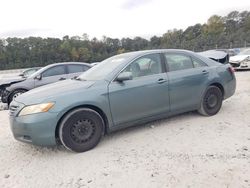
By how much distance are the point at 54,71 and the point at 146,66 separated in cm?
507

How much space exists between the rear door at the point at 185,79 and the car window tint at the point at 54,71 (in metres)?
5.04

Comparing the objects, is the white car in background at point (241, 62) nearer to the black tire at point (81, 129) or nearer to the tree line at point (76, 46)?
the black tire at point (81, 129)

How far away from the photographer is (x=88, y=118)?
4.10 m

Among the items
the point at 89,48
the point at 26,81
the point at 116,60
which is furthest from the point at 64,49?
the point at 116,60

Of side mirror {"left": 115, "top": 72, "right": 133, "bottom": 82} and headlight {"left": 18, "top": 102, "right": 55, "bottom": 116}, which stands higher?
side mirror {"left": 115, "top": 72, "right": 133, "bottom": 82}

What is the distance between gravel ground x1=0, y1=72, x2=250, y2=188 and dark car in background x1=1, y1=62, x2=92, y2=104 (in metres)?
3.76

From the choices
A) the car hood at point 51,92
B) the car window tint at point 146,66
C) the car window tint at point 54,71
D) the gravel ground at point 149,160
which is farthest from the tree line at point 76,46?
the car hood at point 51,92

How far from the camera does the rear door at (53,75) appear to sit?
8745mm

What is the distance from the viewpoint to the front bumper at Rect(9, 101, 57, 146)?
12.4 ft

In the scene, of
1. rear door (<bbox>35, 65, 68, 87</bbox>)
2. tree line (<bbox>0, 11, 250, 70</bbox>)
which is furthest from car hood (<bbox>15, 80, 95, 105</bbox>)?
tree line (<bbox>0, 11, 250, 70</bbox>)

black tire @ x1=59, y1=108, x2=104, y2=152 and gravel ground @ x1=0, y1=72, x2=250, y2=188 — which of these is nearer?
gravel ground @ x1=0, y1=72, x2=250, y2=188

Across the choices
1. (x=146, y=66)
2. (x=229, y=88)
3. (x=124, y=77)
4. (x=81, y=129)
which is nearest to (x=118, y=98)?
(x=124, y=77)

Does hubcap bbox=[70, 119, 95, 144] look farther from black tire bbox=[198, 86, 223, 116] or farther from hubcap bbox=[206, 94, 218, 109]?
hubcap bbox=[206, 94, 218, 109]

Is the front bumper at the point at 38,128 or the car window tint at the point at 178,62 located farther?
the car window tint at the point at 178,62
